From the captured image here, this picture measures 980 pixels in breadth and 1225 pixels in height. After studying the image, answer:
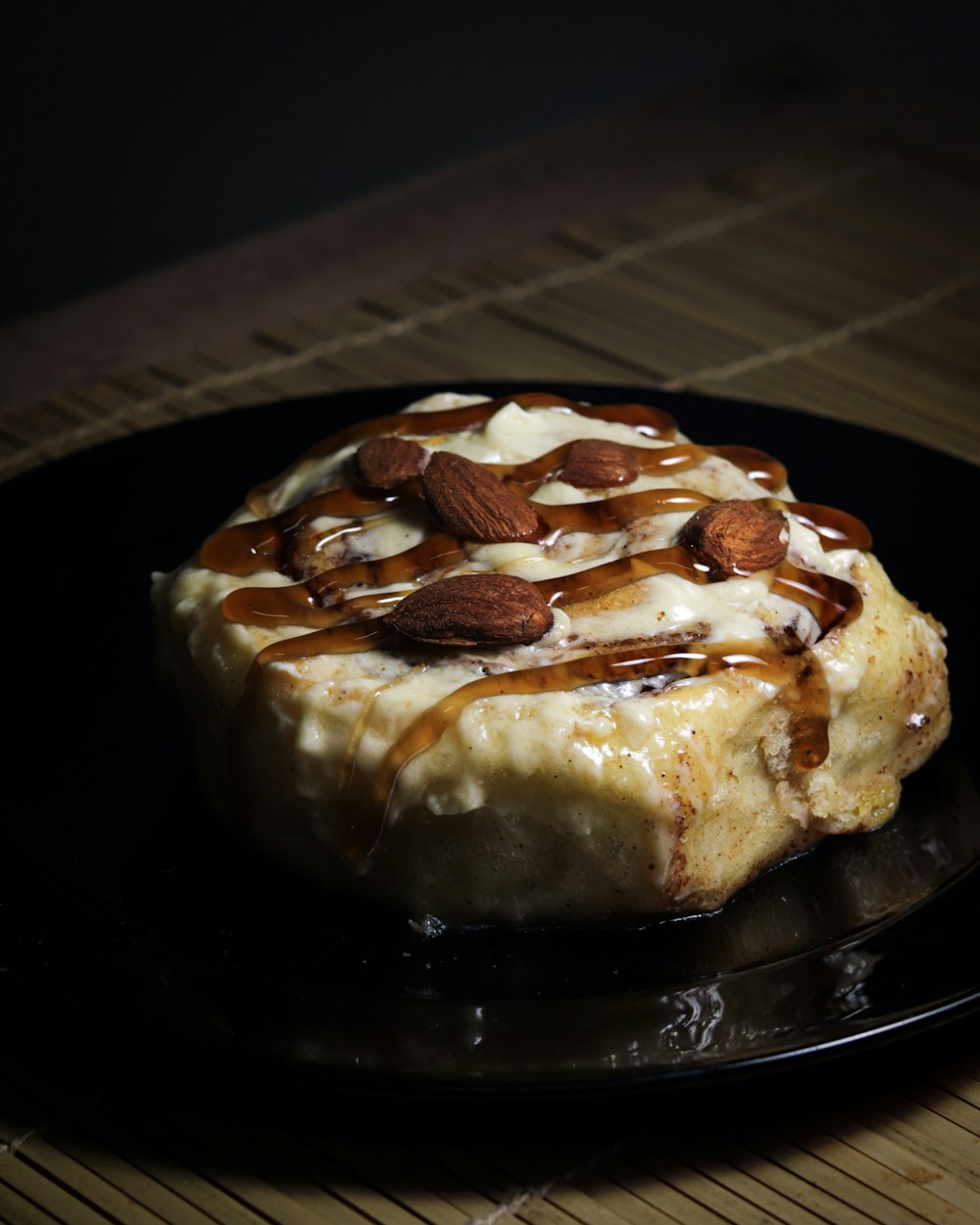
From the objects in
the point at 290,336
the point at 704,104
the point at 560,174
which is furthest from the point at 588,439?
the point at 704,104

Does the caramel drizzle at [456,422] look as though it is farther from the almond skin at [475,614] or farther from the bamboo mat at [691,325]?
the bamboo mat at [691,325]

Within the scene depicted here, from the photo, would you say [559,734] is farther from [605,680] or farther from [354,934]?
[354,934]

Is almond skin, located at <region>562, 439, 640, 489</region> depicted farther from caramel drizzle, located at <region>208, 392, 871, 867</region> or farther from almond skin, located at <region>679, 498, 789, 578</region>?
almond skin, located at <region>679, 498, 789, 578</region>

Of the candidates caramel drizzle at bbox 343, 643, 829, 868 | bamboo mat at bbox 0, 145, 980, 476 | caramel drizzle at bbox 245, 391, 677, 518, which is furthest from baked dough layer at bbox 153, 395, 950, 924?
bamboo mat at bbox 0, 145, 980, 476

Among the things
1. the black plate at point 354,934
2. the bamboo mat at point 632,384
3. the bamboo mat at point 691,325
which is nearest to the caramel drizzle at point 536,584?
the black plate at point 354,934

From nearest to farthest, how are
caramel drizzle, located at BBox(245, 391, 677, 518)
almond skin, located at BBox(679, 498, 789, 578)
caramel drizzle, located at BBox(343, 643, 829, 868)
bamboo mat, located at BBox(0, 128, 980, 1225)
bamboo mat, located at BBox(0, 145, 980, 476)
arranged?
bamboo mat, located at BBox(0, 128, 980, 1225) → caramel drizzle, located at BBox(343, 643, 829, 868) → almond skin, located at BBox(679, 498, 789, 578) → caramel drizzle, located at BBox(245, 391, 677, 518) → bamboo mat, located at BBox(0, 145, 980, 476)

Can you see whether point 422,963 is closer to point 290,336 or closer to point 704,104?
point 290,336
